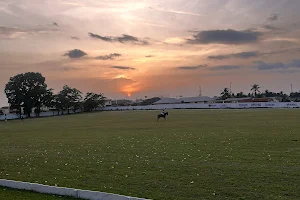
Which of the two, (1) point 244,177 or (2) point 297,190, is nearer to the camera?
(2) point 297,190

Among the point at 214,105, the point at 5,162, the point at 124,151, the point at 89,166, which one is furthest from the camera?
the point at 214,105

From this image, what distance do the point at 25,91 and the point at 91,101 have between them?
→ 27.6 m

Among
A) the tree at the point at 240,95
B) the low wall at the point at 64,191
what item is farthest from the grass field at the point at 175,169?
the tree at the point at 240,95

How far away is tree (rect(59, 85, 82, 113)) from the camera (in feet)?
365

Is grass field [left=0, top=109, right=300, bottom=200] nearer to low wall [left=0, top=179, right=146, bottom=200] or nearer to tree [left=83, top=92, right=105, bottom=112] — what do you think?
low wall [left=0, top=179, right=146, bottom=200]

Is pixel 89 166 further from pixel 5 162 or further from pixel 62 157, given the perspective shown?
pixel 5 162

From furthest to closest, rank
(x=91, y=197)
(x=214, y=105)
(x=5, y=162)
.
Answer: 1. (x=214, y=105)
2. (x=5, y=162)
3. (x=91, y=197)

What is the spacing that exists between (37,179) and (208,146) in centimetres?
894

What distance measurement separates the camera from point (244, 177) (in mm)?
9797

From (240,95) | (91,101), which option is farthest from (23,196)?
(240,95)

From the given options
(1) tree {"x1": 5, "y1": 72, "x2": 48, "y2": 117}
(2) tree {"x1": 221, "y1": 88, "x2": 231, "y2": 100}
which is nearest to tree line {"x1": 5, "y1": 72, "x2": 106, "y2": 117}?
(1) tree {"x1": 5, "y1": 72, "x2": 48, "y2": 117}

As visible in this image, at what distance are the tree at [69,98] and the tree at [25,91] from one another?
1002 centimetres

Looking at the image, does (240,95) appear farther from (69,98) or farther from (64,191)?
(64,191)

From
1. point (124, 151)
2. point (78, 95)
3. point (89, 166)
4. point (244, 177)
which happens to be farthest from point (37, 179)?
point (78, 95)
